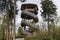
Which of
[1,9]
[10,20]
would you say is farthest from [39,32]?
[1,9]

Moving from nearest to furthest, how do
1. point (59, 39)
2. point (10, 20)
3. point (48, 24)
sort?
point (59, 39) → point (10, 20) → point (48, 24)

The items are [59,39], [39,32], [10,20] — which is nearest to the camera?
[59,39]

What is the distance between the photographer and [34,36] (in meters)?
24.1

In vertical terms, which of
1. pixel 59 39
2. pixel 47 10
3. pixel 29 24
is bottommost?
pixel 59 39

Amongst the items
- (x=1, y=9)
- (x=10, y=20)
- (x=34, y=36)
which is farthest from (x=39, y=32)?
(x=1, y=9)

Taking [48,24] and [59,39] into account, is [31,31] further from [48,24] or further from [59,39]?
[48,24]

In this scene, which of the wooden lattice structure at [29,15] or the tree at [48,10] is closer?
the wooden lattice structure at [29,15]

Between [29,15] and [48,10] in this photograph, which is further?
[48,10]

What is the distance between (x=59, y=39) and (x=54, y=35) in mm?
1542

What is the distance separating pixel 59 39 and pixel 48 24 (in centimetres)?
664

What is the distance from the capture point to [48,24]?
97.4ft

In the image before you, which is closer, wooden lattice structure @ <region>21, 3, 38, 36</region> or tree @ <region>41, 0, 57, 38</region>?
wooden lattice structure @ <region>21, 3, 38, 36</region>

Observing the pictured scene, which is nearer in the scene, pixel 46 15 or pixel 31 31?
pixel 31 31

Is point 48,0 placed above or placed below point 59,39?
above
